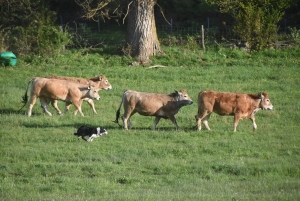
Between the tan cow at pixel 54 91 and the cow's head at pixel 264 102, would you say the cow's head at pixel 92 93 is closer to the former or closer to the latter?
the tan cow at pixel 54 91

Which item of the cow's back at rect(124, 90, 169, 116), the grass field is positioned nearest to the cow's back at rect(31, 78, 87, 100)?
the grass field

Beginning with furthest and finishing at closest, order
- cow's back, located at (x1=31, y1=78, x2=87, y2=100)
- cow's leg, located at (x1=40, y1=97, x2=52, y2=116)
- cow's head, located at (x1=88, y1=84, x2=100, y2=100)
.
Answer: cow's head, located at (x1=88, y1=84, x2=100, y2=100), cow's leg, located at (x1=40, y1=97, x2=52, y2=116), cow's back, located at (x1=31, y1=78, x2=87, y2=100)

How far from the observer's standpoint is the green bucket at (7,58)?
3175cm

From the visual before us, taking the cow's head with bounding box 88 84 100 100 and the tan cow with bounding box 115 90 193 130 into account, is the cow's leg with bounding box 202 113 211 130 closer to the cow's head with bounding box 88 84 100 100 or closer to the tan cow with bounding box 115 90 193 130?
the tan cow with bounding box 115 90 193 130

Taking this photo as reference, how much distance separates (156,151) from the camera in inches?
742

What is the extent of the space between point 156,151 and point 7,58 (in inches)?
589

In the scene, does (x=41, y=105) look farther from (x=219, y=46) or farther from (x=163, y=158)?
(x=219, y=46)

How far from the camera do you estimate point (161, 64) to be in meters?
32.4

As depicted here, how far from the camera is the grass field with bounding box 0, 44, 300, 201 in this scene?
1557cm

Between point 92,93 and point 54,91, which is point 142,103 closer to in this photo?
point 92,93

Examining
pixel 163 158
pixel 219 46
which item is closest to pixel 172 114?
pixel 163 158

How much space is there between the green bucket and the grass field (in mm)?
1937

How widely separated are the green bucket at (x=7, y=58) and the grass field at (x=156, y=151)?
1.94 meters

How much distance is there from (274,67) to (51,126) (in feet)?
43.4
